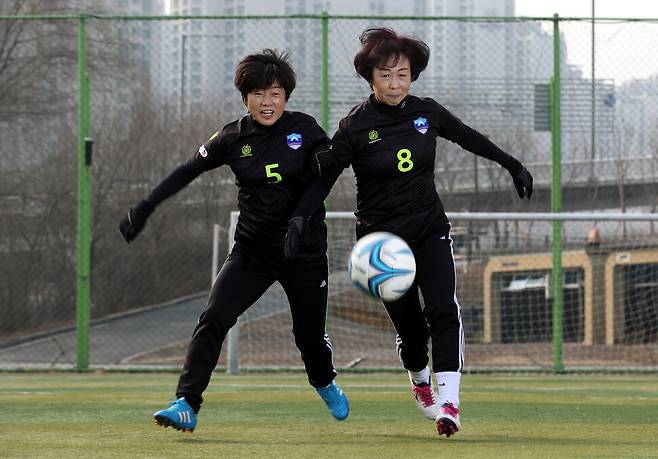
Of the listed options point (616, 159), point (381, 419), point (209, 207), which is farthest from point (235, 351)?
point (381, 419)

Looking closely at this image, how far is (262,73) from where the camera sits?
638 centimetres

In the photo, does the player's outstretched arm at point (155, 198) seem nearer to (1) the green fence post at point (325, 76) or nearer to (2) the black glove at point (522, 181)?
(2) the black glove at point (522, 181)

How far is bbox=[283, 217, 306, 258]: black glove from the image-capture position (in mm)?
6125

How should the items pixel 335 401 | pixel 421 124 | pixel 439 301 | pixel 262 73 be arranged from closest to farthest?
1. pixel 439 301
2. pixel 262 73
3. pixel 421 124
4. pixel 335 401

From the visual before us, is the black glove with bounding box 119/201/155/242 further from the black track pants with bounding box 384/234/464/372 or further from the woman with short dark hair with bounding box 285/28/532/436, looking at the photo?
the black track pants with bounding box 384/234/464/372

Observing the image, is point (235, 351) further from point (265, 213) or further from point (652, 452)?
point (652, 452)

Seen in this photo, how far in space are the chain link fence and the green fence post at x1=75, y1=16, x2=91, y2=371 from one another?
1.01 feet

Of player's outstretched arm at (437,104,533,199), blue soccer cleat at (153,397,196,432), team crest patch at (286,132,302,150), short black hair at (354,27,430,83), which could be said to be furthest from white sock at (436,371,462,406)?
short black hair at (354,27,430,83)

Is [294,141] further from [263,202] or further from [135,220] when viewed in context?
[135,220]

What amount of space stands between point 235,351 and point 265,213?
6.49 m

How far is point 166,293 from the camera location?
14.7 metres

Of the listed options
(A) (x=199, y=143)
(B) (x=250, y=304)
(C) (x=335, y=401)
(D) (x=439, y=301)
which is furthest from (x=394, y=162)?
(A) (x=199, y=143)

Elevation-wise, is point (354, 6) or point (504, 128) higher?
point (354, 6)

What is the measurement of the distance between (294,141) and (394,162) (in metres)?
0.51
